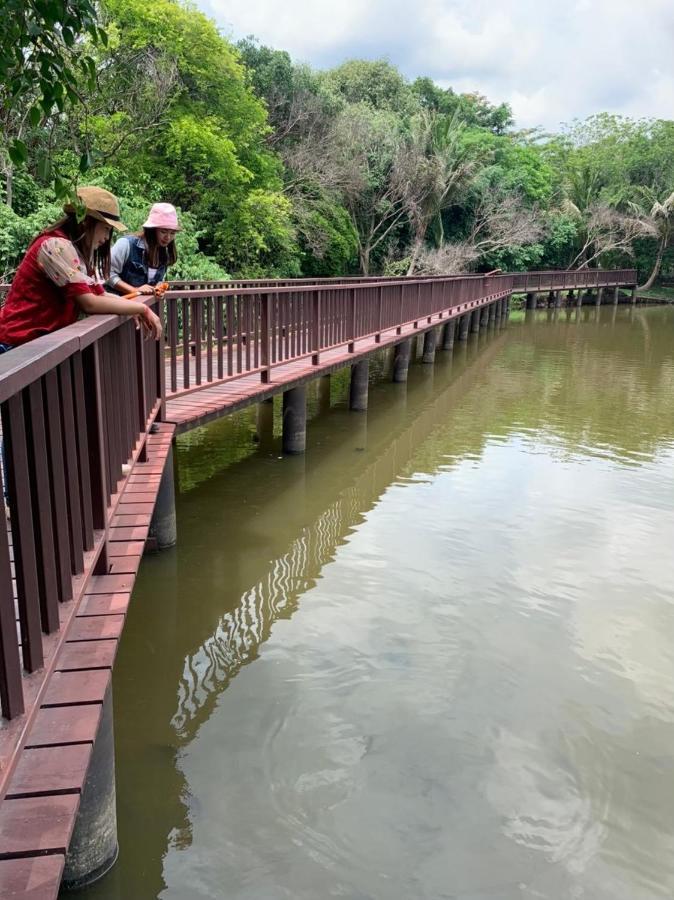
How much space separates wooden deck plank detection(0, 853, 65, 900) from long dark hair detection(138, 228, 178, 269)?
13.9 ft

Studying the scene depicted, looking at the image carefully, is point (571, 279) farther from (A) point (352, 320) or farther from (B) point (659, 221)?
(A) point (352, 320)

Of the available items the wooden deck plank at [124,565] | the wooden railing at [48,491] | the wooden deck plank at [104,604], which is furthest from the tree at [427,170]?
the wooden deck plank at [104,604]

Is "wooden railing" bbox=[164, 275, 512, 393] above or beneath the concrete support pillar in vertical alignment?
above

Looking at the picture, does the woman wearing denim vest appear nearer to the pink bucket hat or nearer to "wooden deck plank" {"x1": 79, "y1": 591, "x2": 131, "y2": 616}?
the pink bucket hat

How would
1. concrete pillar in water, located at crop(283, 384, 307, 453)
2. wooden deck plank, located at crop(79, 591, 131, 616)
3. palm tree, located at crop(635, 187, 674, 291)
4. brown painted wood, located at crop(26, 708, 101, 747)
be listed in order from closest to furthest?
brown painted wood, located at crop(26, 708, 101, 747)
wooden deck plank, located at crop(79, 591, 131, 616)
concrete pillar in water, located at crop(283, 384, 307, 453)
palm tree, located at crop(635, 187, 674, 291)

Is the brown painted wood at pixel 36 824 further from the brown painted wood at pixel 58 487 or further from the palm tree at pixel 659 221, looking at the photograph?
the palm tree at pixel 659 221

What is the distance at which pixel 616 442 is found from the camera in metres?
10.2

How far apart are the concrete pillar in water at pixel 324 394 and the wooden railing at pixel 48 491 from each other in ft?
27.0

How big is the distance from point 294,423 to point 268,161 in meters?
14.1

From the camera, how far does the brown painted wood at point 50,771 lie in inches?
79.0

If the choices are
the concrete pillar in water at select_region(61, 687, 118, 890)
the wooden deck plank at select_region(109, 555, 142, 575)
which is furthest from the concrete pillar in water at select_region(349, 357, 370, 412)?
the concrete pillar in water at select_region(61, 687, 118, 890)

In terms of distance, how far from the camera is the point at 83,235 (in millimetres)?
3398

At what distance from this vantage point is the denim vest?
5.47 meters

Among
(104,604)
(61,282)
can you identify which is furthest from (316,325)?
(104,604)
